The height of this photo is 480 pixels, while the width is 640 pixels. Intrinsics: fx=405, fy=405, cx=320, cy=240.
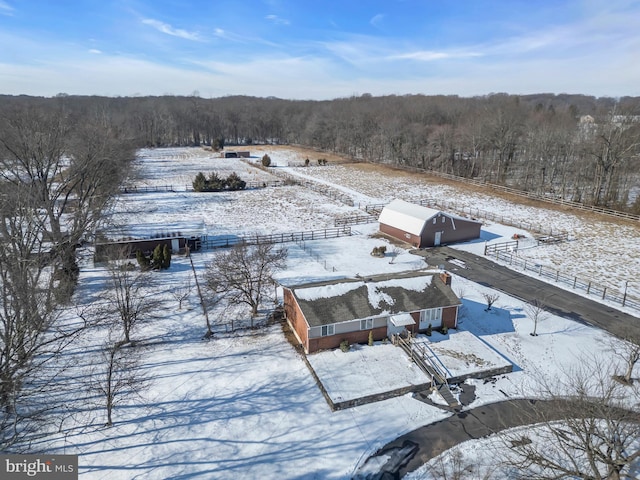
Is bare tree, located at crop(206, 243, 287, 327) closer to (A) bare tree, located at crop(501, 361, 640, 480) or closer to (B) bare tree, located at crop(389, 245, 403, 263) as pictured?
(B) bare tree, located at crop(389, 245, 403, 263)

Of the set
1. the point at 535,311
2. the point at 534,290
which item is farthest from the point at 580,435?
the point at 534,290

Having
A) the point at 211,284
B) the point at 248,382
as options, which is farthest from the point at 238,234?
the point at 248,382

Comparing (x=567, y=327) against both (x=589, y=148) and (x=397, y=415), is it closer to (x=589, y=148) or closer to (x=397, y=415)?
(x=397, y=415)

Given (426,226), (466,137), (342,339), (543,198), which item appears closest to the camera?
(342,339)

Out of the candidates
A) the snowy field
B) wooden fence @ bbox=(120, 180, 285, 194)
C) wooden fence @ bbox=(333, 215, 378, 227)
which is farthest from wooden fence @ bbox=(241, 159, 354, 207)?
the snowy field

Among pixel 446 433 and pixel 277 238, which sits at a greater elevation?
pixel 277 238

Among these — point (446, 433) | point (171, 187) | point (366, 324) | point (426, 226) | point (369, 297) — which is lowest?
point (446, 433)

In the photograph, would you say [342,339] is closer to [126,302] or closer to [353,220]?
[126,302]

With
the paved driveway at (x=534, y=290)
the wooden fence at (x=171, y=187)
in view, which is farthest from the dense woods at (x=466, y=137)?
the paved driveway at (x=534, y=290)
